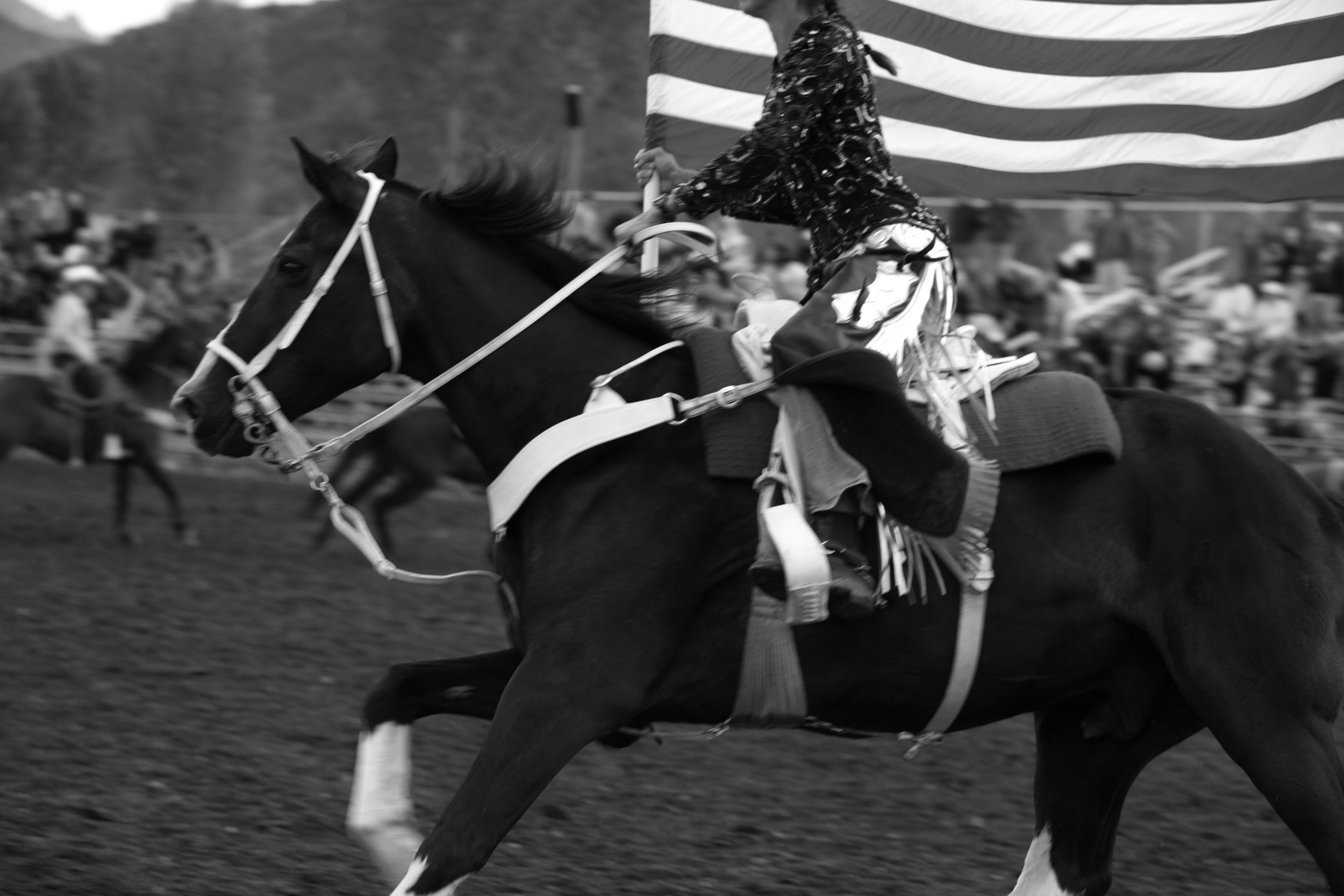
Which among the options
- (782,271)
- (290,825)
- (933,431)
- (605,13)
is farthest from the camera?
(605,13)

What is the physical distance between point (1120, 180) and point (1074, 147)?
210 millimetres

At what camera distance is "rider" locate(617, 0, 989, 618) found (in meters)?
3.94

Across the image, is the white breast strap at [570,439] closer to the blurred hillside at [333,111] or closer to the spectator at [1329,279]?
the spectator at [1329,279]

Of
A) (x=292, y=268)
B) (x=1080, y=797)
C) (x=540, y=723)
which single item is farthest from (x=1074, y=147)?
(x=540, y=723)

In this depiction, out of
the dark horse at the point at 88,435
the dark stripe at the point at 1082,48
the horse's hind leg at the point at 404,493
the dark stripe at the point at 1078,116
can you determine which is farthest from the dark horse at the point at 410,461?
the dark stripe at the point at 1082,48

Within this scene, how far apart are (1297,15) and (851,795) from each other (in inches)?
136

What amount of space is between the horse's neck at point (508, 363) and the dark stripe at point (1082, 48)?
2268 mm

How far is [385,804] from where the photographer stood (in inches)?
158

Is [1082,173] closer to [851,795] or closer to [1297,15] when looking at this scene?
[1297,15]

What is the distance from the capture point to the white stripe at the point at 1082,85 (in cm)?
574

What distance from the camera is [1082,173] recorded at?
5902 millimetres

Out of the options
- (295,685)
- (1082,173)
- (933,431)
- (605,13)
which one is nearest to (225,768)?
(295,685)

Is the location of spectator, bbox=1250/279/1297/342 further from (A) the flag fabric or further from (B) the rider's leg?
(B) the rider's leg

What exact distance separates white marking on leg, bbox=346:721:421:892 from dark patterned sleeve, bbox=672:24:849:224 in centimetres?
158
